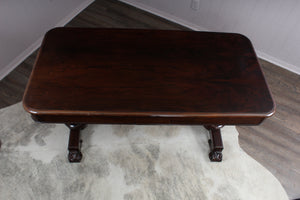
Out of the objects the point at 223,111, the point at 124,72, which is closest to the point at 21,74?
the point at 124,72

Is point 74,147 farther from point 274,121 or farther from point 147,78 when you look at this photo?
point 274,121

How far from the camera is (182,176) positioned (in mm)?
1497

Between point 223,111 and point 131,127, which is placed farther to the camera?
point 131,127

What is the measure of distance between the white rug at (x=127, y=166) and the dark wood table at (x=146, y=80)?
46 cm

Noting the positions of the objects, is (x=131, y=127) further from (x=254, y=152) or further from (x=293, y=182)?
(x=293, y=182)

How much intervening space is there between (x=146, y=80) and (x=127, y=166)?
64 centimetres

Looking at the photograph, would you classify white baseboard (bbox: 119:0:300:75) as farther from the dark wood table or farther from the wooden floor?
the dark wood table

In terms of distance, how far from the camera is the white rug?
1.44m

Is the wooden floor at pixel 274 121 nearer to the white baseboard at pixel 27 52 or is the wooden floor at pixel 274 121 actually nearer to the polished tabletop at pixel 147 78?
the white baseboard at pixel 27 52

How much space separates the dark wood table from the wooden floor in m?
0.61

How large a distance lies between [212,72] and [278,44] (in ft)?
3.61

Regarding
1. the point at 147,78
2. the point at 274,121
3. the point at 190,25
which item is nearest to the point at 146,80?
the point at 147,78

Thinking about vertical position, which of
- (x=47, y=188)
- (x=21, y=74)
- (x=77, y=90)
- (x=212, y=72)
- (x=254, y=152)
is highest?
(x=212, y=72)

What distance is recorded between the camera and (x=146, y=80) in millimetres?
1175
